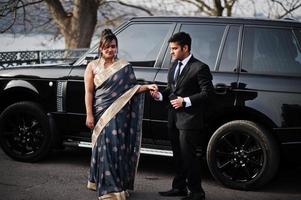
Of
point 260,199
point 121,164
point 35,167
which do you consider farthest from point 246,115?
point 35,167

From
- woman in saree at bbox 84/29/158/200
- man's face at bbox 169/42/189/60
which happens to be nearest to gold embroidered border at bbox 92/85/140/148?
woman in saree at bbox 84/29/158/200

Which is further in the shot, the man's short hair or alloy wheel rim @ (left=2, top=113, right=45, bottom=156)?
alloy wheel rim @ (left=2, top=113, right=45, bottom=156)

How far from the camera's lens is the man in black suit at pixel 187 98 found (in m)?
4.48

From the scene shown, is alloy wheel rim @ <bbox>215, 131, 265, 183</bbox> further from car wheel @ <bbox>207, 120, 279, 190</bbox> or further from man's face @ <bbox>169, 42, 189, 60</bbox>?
man's face @ <bbox>169, 42, 189, 60</bbox>

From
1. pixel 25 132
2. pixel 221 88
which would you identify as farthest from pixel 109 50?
pixel 25 132

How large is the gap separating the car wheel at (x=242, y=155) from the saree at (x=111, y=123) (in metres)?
1.01

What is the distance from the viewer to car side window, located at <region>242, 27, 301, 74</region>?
5.08 m

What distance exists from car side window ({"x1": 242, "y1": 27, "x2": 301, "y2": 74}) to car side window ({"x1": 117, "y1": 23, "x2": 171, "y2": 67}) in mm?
951

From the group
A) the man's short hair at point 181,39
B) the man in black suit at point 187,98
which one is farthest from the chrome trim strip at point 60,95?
the man's short hair at point 181,39

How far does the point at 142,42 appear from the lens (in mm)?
5637

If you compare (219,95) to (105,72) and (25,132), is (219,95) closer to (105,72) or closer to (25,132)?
(105,72)

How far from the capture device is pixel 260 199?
4.97 meters

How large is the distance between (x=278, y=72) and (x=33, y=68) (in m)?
2.84

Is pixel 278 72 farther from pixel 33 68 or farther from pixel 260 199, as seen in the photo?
pixel 33 68
